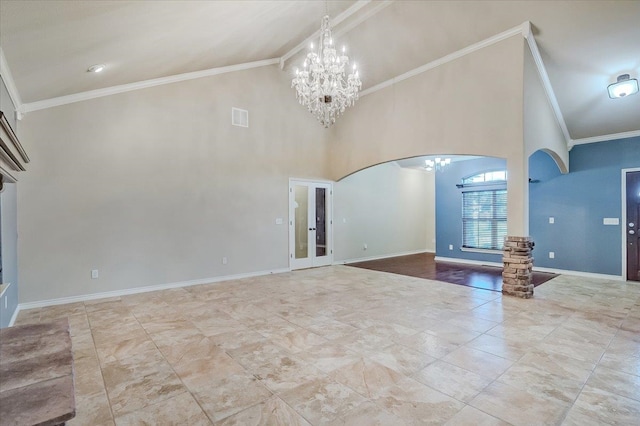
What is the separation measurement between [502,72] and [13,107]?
7083mm

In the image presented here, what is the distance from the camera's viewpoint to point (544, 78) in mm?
5352

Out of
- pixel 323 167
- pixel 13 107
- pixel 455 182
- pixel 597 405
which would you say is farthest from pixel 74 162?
pixel 455 182

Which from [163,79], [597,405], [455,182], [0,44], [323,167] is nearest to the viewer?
[597,405]

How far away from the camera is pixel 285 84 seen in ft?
24.4

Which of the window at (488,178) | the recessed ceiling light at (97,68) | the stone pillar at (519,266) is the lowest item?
the stone pillar at (519,266)

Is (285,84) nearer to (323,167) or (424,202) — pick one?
(323,167)

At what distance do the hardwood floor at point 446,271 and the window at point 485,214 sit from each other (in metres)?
0.76

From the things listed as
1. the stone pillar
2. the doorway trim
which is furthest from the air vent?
the stone pillar

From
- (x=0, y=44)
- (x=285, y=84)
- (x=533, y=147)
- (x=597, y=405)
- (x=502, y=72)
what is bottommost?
(x=597, y=405)

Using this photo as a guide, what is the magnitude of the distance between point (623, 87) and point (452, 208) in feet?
15.7

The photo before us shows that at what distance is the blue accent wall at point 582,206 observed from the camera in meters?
6.32

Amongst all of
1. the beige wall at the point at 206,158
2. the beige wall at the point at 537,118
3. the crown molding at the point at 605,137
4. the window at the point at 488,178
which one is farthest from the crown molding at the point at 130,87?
the crown molding at the point at 605,137

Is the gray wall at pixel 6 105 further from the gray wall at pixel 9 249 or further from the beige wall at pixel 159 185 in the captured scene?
the gray wall at pixel 9 249

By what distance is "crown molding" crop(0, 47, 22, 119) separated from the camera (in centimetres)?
301
